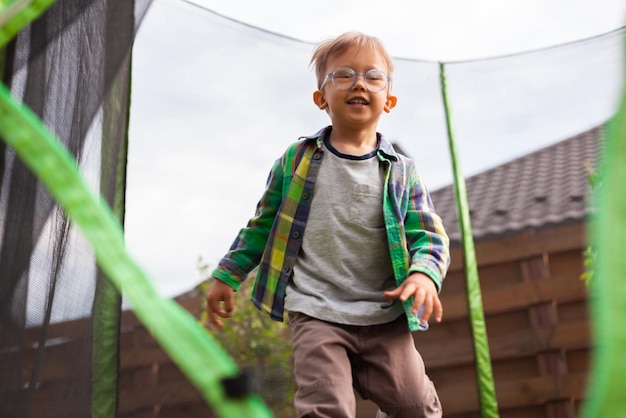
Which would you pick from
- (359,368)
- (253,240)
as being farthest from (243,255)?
(359,368)

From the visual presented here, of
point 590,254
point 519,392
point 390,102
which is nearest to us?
point 390,102

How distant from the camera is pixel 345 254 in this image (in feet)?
4.67

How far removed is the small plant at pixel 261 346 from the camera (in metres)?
2.04

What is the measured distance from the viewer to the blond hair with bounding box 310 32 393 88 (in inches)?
60.1

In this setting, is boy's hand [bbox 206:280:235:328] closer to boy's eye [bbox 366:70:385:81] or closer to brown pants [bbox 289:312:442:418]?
brown pants [bbox 289:312:442:418]

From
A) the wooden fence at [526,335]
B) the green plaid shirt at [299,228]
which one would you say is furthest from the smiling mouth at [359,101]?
the wooden fence at [526,335]

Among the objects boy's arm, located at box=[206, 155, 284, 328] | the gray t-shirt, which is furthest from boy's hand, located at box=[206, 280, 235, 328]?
the gray t-shirt

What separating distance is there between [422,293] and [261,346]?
1073 millimetres

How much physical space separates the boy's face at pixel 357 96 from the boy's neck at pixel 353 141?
0.06ft

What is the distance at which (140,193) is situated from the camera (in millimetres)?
1750

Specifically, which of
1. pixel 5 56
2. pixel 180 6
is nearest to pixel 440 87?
pixel 180 6

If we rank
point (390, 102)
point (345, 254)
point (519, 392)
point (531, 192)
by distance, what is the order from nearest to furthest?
point (345, 254)
point (390, 102)
point (519, 392)
point (531, 192)

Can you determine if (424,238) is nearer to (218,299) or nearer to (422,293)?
(422,293)

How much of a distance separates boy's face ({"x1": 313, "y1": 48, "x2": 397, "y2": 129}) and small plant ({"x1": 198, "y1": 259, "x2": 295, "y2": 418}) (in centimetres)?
63
